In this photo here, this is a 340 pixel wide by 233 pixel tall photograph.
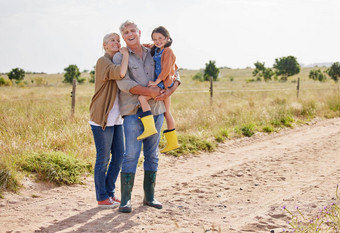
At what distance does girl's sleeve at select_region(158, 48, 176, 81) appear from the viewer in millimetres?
4367

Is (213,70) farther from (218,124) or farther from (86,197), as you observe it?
(86,197)

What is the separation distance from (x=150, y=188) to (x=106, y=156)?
2.28 feet

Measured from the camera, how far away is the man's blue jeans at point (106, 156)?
4727mm

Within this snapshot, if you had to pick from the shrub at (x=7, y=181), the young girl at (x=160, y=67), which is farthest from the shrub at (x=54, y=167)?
the young girl at (x=160, y=67)

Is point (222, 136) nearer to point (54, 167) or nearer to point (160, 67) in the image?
Result: point (54, 167)

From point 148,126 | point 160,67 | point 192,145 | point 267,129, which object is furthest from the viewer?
point 267,129

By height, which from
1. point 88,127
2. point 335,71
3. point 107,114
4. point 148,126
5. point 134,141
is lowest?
point 88,127

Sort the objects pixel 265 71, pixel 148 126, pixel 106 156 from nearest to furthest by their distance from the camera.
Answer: pixel 148 126
pixel 106 156
pixel 265 71

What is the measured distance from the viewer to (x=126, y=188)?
15.2 feet

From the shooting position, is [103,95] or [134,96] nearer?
[134,96]

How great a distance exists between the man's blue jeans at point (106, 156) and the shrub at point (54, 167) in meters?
1.21

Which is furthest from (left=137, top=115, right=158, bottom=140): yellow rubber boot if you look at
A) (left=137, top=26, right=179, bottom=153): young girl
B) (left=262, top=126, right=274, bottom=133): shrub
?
(left=262, top=126, right=274, bottom=133): shrub

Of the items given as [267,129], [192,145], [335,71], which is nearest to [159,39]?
[192,145]

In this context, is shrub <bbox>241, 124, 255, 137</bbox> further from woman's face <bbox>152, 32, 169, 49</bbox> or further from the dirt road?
woman's face <bbox>152, 32, 169, 49</bbox>
